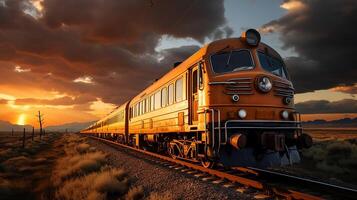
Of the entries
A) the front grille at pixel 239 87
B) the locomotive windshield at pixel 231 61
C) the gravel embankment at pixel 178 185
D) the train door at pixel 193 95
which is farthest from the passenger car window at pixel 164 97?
the front grille at pixel 239 87

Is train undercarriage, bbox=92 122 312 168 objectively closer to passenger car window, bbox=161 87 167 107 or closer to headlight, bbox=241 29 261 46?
headlight, bbox=241 29 261 46

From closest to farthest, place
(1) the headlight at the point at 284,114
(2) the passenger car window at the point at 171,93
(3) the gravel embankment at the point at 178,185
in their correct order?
(3) the gravel embankment at the point at 178,185
(1) the headlight at the point at 284,114
(2) the passenger car window at the point at 171,93

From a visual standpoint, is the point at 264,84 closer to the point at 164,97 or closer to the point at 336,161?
the point at 164,97

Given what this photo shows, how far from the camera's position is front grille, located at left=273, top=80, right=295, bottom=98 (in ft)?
33.0

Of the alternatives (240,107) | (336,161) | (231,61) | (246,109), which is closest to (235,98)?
(240,107)

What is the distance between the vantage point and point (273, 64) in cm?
1088

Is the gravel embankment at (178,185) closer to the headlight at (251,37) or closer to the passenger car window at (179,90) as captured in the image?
the passenger car window at (179,90)

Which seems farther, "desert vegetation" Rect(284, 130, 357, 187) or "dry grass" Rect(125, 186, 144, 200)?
"desert vegetation" Rect(284, 130, 357, 187)

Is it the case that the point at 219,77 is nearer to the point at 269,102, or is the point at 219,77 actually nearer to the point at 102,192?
the point at 269,102

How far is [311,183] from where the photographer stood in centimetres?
845

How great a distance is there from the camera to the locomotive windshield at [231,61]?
10.0m

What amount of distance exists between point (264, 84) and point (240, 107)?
3.31 feet

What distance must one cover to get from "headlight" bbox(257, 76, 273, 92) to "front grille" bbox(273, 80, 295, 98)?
35 centimetres

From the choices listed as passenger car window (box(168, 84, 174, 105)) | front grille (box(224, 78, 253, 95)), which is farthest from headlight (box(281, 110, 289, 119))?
passenger car window (box(168, 84, 174, 105))
